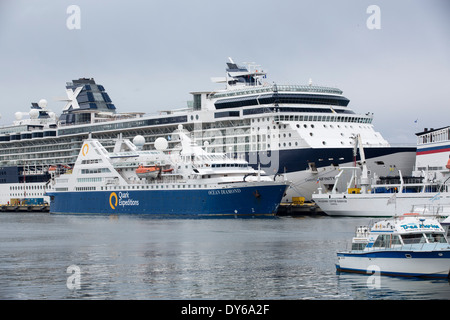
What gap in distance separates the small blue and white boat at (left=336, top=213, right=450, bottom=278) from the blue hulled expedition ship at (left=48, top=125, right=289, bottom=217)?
39.5 meters

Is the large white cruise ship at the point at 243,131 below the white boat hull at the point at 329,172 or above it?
above

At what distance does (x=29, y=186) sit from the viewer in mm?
103688

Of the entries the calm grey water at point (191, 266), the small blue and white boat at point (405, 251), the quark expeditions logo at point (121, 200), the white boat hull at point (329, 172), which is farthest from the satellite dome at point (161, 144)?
the small blue and white boat at point (405, 251)

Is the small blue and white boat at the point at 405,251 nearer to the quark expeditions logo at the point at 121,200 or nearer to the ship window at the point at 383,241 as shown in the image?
the ship window at the point at 383,241

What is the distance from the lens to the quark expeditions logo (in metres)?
79.6

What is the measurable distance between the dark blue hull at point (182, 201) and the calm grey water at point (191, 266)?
13.5m

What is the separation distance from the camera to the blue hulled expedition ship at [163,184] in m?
70.2

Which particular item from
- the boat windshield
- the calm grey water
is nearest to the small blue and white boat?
the boat windshield

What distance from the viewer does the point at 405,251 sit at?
2850 cm

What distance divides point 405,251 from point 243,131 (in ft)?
178

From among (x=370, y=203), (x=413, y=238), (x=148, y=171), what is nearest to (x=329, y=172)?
(x=370, y=203)

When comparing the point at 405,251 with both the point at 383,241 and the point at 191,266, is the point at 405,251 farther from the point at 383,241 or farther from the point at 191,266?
the point at 191,266

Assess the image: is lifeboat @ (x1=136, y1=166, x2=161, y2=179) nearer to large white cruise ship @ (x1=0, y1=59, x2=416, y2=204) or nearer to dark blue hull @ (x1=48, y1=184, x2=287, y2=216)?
dark blue hull @ (x1=48, y1=184, x2=287, y2=216)
